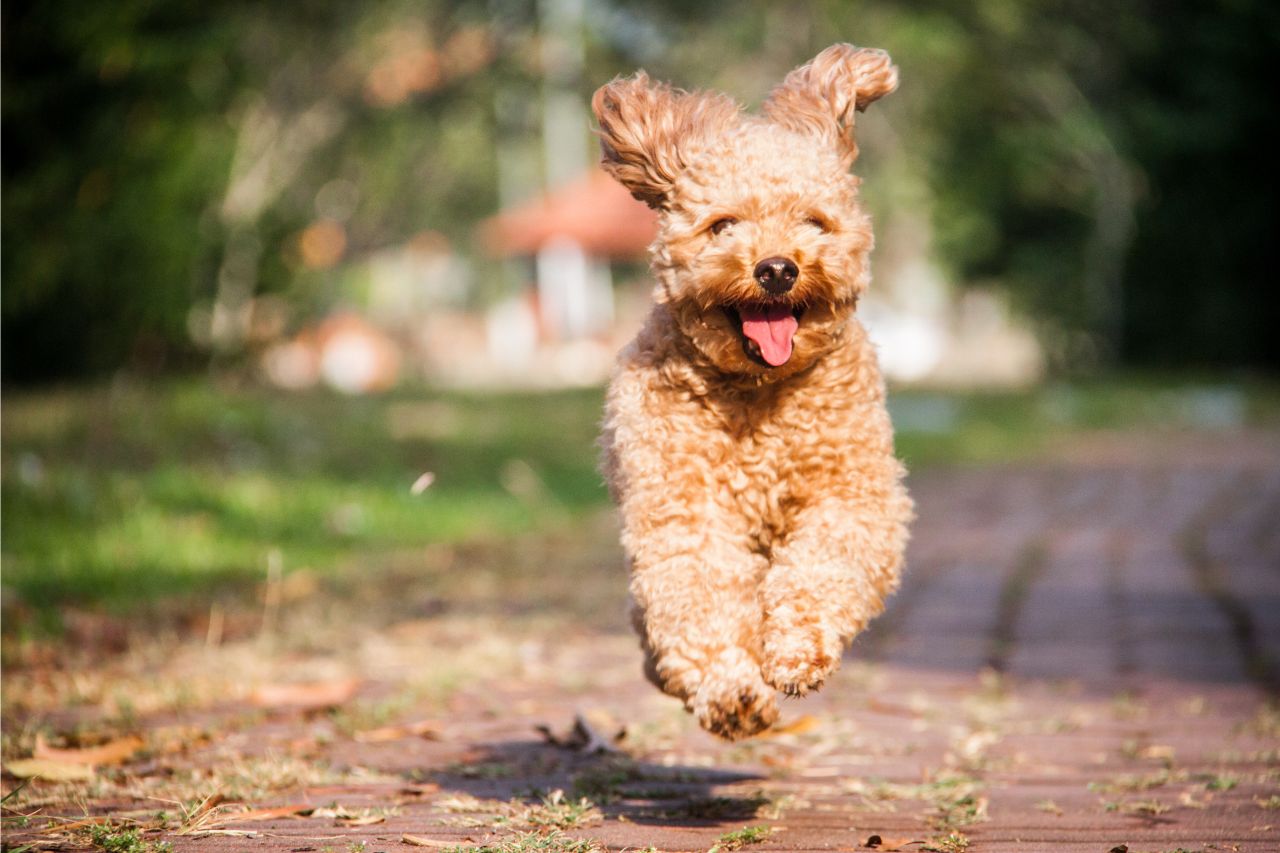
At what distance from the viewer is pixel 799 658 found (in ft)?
10.6

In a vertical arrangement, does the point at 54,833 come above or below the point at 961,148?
below

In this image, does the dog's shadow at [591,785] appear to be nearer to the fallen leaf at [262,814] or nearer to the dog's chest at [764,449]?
the fallen leaf at [262,814]

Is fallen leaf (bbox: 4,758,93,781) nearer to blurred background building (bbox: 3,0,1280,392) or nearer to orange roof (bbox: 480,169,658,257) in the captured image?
blurred background building (bbox: 3,0,1280,392)

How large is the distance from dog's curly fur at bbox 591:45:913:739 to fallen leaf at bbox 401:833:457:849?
22.7 inches

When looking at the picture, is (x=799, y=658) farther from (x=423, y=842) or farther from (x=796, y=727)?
(x=796, y=727)

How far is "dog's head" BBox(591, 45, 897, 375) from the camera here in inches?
136

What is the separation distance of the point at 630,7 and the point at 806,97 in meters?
19.7

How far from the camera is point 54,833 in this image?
11.2ft

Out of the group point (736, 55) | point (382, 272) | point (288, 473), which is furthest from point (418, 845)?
point (382, 272)

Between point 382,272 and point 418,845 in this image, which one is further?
point 382,272

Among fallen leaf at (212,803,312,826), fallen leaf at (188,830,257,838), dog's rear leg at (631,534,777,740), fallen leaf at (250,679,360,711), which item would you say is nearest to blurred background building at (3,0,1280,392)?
dog's rear leg at (631,534,777,740)

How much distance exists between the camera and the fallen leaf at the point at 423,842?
330 centimetres

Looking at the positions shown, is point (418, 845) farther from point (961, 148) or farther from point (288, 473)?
point (961, 148)

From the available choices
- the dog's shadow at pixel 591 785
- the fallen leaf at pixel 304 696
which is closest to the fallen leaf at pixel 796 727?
the dog's shadow at pixel 591 785
